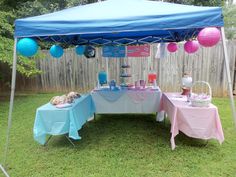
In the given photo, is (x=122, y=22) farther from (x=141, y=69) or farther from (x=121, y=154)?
(x=141, y=69)

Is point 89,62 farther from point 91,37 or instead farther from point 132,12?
point 132,12

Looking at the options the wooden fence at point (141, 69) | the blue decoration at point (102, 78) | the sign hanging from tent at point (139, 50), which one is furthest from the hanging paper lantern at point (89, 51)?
the wooden fence at point (141, 69)

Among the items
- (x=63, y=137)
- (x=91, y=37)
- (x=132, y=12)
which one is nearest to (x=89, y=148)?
(x=63, y=137)

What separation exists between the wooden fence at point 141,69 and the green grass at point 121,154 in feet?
8.69

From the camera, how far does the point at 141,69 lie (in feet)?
24.0

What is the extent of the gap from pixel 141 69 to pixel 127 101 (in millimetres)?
2871

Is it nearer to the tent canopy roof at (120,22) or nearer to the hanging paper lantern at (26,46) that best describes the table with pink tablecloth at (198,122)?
the tent canopy roof at (120,22)

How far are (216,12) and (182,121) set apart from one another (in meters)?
1.62

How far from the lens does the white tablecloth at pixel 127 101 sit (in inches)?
180

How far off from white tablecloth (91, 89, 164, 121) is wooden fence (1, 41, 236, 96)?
103 inches

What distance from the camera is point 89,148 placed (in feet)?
11.6

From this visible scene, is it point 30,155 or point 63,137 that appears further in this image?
point 63,137

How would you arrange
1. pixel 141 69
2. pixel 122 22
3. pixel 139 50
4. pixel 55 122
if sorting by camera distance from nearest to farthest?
1. pixel 122 22
2. pixel 55 122
3. pixel 139 50
4. pixel 141 69

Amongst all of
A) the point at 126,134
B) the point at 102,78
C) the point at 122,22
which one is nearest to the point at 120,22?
the point at 122,22
